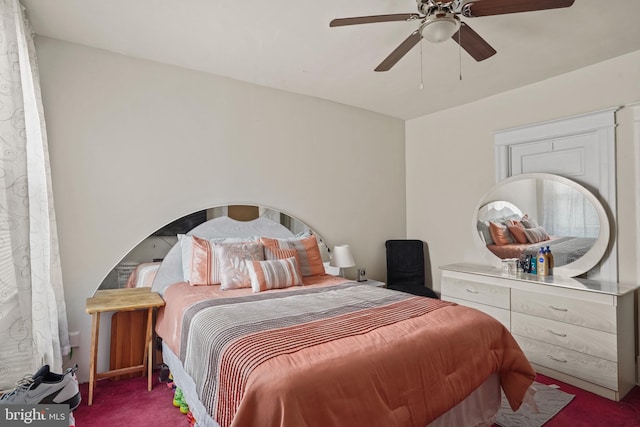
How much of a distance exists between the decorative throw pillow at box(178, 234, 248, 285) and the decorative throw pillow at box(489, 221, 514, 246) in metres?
2.83

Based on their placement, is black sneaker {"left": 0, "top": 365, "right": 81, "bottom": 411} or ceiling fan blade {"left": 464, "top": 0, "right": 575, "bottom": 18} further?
ceiling fan blade {"left": 464, "top": 0, "right": 575, "bottom": 18}

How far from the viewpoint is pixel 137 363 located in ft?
9.01

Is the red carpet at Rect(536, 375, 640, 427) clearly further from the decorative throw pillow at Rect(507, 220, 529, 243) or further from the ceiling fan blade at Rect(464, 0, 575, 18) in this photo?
the ceiling fan blade at Rect(464, 0, 575, 18)

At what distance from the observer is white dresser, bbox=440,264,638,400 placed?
2.50 meters

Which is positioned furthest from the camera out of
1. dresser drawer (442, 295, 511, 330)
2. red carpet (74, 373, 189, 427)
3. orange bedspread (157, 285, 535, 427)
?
dresser drawer (442, 295, 511, 330)

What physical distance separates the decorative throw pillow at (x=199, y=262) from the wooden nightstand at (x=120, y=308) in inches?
11.7

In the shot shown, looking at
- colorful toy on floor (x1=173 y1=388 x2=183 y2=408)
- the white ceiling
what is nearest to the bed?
colorful toy on floor (x1=173 y1=388 x2=183 y2=408)

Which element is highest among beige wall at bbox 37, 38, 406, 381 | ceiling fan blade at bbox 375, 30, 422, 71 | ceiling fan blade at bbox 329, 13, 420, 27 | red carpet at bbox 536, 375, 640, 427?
ceiling fan blade at bbox 329, 13, 420, 27

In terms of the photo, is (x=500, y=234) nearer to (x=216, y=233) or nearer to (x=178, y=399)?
(x=216, y=233)

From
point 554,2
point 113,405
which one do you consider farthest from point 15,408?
point 554,2

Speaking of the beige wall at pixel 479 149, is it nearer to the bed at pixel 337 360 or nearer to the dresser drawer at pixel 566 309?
the dresser drawer at pixel 566 309

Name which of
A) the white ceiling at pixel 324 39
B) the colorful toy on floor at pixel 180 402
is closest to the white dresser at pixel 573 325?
the white ceiling at pixel 324 39

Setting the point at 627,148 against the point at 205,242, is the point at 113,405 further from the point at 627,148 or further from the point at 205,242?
the point at 627,148

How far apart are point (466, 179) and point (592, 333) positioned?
1968mm
